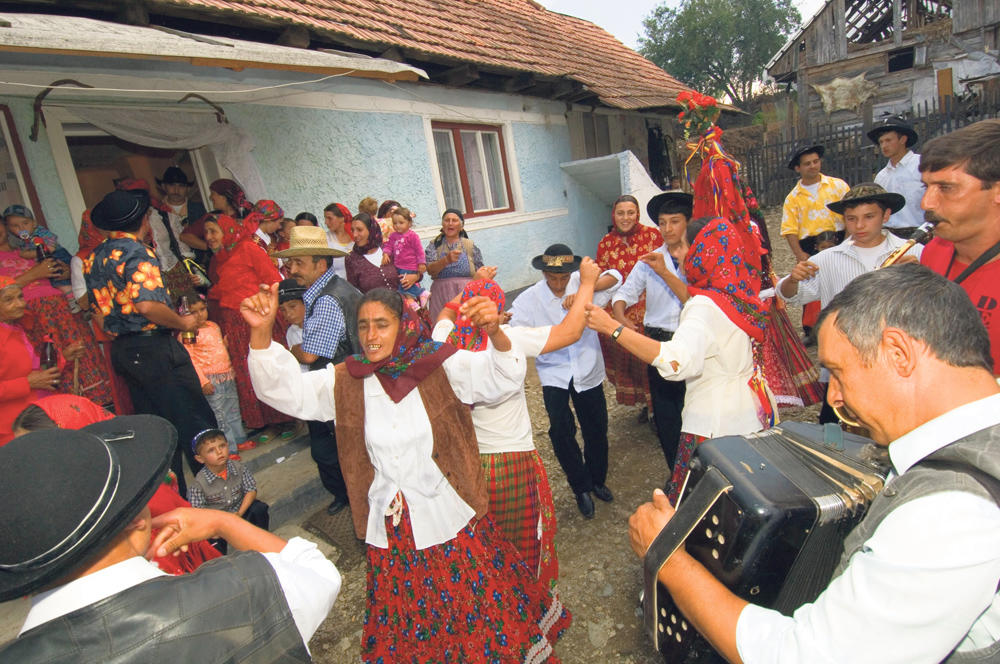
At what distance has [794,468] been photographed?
4.54 ft

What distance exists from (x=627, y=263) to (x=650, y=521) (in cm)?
320

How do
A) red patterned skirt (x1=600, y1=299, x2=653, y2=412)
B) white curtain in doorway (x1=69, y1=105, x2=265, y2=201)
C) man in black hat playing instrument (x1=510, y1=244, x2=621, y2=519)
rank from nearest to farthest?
man in black hat playing instrument (x1=510, y1=244, x2=621, y2=519)
white curtain in doorway (x1=69, y1=105, x2=265, y2=201)
red patterned skirt (x1=600, y1=299, x2=653, y2=412)

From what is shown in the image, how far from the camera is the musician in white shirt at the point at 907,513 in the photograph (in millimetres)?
878

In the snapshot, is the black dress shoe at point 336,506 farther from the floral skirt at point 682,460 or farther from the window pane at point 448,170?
the window pane at point 448,170

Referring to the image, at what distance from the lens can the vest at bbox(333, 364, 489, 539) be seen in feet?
7.36

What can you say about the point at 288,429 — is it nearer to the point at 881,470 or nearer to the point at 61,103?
the point at 61,103

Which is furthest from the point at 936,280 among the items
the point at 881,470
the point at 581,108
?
the point at 581,108

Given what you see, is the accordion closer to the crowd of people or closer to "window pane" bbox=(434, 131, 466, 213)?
the crowd of people

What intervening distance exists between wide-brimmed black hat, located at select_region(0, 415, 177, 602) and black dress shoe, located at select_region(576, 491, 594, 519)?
2.86 metres

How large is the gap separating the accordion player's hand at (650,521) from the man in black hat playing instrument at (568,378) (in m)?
1.89

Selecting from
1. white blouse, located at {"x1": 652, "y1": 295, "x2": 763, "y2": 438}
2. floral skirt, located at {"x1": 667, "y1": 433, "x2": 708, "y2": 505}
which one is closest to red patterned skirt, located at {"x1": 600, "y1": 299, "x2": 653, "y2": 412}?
floral skirt, located at {"x1": 667, "y1": 433, "x2": 708, "y2": 505}

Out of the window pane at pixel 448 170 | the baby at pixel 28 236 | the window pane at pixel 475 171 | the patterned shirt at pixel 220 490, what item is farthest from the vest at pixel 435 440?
the window pane at pixel 475 171

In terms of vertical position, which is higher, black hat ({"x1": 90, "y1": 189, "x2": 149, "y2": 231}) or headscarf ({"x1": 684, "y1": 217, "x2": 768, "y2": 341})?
black hat ({"x1": 90, "y1": 189, "x2": 149, "y2": 231})

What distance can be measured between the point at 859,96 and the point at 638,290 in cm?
1856
